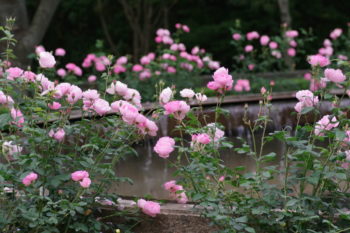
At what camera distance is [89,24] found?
17.5 metres

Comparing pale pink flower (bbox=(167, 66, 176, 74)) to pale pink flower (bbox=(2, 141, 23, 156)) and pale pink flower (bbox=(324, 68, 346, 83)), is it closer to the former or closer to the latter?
pale pink flower (bbox=(2, 141, 23, 156))

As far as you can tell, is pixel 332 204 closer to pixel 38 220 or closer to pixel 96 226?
pixel 96 226

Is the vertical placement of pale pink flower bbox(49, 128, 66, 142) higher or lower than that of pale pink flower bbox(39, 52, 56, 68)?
lower

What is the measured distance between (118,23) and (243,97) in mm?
12967

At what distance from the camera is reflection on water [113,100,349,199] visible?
3639 millimetres

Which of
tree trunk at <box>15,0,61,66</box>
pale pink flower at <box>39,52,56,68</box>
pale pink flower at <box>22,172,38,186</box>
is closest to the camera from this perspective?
pale pink flower at <box>22,172,38,186</box>

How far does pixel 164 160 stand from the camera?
3936mm

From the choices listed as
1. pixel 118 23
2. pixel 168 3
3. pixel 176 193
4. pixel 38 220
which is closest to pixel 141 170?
pixel 176 193

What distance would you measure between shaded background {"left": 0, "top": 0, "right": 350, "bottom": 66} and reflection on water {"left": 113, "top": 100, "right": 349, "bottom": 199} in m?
10.1

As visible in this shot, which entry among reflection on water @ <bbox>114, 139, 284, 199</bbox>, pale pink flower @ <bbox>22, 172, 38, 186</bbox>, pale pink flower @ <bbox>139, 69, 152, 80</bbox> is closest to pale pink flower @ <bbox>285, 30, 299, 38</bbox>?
pale pink flower @ <bbox>139, 69, 152, 80</bbox>

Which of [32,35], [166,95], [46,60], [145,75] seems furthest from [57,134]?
[32,35]

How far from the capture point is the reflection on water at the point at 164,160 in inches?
143

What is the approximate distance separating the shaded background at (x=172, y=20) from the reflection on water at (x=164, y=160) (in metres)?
10.1

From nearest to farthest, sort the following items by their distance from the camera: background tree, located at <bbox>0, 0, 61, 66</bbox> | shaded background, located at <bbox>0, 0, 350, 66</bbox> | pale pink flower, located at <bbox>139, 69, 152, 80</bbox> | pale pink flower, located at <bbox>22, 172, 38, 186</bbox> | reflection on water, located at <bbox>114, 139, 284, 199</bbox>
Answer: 1. pale pink flower, located at <bbox>22, 172, 38, 186</bbox>
2. reflection on water, located at <bbox>114, 139, 284, 199</bbox>
3. pale pink flower, located at <bbox>139, 69, 152, 80</bbox>
4. background tree, located at <bbox>0, 0, 61, 66</bbox>
5. shaded background, located at <bbox>0, 0, 350, 66</bbox>
